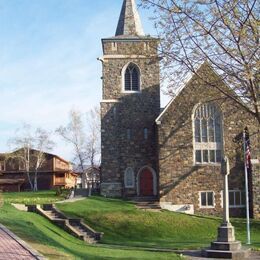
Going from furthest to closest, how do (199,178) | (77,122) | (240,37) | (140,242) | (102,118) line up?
1. (77,122)
2. (102,118)
3. (199,178)
4. (140,242)
5. (240,37)

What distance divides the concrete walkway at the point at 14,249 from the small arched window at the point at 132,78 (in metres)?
24.6

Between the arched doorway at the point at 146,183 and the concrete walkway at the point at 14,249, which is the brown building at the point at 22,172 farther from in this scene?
the concrete walkway at the point at 14,249

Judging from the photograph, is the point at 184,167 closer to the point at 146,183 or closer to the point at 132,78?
the point at 146,183

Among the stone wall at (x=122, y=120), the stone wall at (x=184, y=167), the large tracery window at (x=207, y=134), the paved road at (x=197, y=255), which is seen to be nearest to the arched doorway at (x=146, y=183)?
the stone wall at (x=122, y=120)

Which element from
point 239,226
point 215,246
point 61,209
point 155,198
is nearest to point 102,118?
point 155,198

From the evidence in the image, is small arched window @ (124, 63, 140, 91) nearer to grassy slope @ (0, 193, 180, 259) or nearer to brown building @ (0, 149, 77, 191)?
grassy slope @ (0, 193, 180, 259)

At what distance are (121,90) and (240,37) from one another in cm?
2778

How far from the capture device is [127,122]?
3991 cm

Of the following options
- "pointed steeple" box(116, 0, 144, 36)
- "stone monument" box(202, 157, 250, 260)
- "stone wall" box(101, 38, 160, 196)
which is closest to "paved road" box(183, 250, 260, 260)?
"stone monument" box(202, 157, 250, 260)

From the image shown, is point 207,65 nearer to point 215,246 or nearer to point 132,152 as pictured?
point 215,246

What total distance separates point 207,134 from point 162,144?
3497 millimetres

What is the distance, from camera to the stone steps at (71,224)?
84.2 feet

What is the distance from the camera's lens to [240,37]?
501 inches

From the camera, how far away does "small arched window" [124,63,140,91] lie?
133ft
